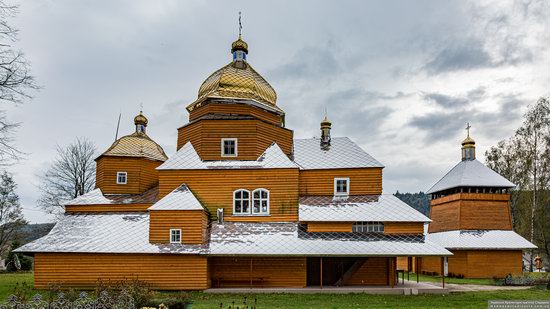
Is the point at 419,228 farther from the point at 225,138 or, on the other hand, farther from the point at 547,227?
the point at 547,227

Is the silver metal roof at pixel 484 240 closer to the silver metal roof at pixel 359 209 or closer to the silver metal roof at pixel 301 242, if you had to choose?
the silver metal roof at pixel 359 209

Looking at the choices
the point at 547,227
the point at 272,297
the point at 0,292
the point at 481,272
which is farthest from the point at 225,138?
the point at 547,227

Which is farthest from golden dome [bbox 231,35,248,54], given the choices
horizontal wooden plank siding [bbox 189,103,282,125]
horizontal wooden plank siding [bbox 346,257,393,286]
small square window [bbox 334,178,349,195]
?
horizontal wooden plank siding [bbox 346,257,393,286]

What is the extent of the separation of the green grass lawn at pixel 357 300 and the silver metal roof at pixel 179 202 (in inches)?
152

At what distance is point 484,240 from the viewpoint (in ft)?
97.8

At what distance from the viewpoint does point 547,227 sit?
3844 cm

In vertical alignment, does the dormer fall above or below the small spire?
below

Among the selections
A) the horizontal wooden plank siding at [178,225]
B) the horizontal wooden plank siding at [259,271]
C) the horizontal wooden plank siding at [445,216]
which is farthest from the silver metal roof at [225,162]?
the horizontal wooden plank siding at [445,216]

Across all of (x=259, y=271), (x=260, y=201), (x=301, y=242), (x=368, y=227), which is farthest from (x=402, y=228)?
(x=259, y=271)

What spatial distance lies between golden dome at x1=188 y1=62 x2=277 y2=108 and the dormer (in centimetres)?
412

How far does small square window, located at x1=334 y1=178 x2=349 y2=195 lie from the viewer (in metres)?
23.9

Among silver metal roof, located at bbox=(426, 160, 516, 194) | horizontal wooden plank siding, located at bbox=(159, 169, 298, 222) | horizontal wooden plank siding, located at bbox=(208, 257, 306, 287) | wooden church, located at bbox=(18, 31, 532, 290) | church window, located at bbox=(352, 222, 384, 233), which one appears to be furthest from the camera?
silver metal roof, located at bbox=(426, 160, 516, 194)

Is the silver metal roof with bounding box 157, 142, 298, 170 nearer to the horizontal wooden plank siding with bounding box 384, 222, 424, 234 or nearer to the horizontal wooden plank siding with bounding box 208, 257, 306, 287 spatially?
the horizontal wooden plank siding with bounding box 208, 257, 306, 287

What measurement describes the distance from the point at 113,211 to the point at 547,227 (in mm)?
34539
